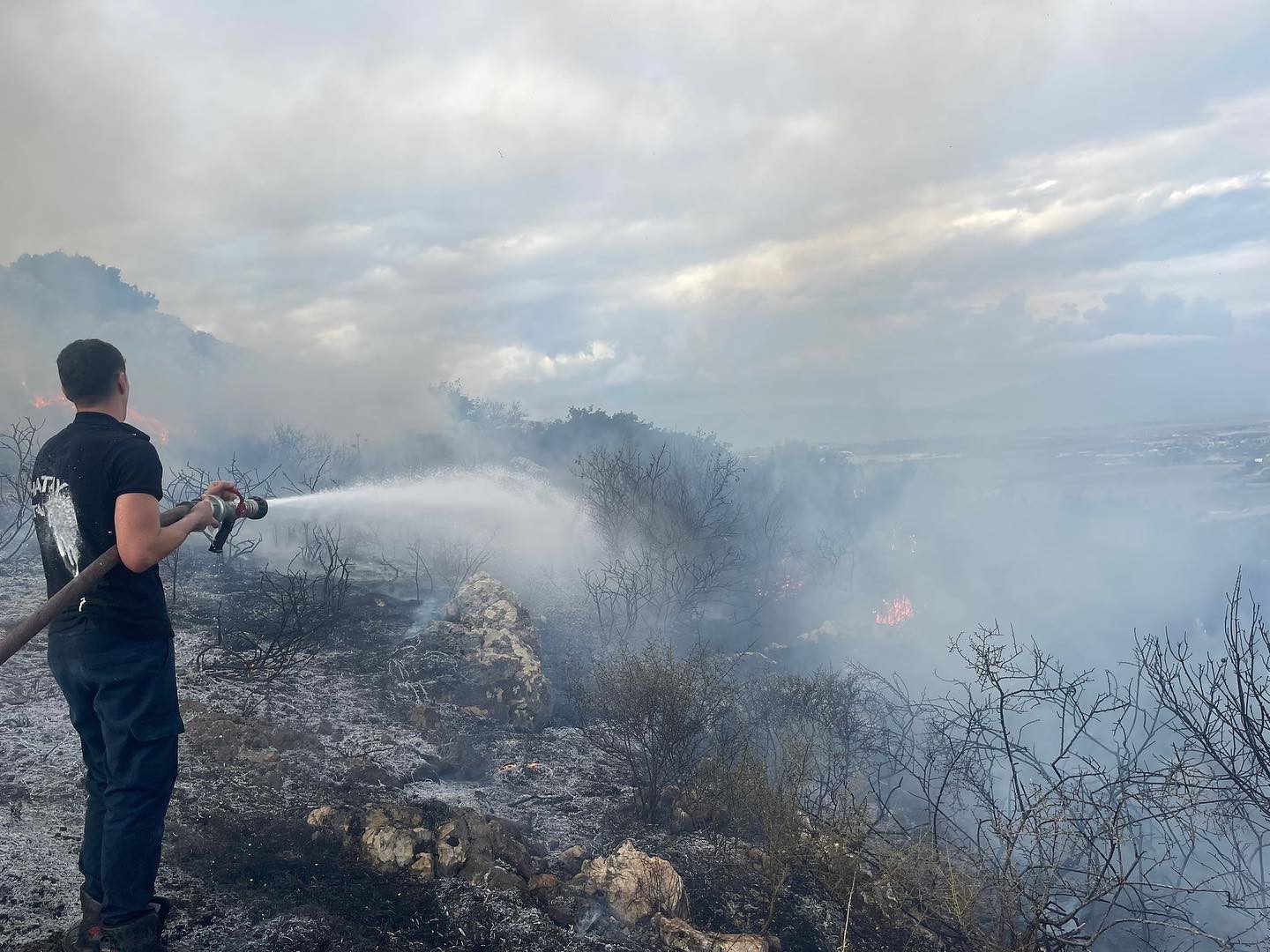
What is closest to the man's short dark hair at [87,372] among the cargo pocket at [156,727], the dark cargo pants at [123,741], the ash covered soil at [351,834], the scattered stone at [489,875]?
the dark cargo pants at [123,741]

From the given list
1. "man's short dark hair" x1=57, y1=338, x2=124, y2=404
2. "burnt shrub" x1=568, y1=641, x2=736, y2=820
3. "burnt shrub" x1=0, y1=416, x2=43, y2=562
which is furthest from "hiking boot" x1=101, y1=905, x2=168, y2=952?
"burnt shrub" x1=0, y1=416, x2=43, y2=562

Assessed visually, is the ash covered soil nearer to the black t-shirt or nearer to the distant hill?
the black t-shirt

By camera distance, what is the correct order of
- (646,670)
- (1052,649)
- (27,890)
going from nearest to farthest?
(27,890) → (646,670) → (1052,649)

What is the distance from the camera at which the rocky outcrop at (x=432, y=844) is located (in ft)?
14.6

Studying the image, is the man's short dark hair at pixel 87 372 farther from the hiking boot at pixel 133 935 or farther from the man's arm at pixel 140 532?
the hiking boot at pixel 133 935

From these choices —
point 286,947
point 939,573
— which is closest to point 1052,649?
point 939,573

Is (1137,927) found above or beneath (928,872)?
beneath

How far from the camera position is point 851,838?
5273 millimetres

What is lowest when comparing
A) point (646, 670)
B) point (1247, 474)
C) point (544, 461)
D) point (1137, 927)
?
point (1137, 927)

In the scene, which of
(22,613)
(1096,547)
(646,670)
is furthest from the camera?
(1096,547)

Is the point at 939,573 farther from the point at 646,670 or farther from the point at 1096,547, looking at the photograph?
the point at 646,670

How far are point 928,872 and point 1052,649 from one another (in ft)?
61.6

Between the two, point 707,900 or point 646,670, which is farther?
point 646,670

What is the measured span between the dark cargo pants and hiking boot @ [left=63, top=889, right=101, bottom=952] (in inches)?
3.6
